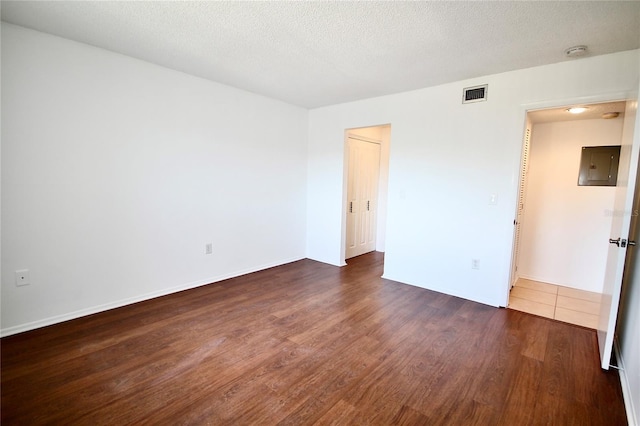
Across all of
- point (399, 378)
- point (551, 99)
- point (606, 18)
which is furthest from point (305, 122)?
point (399, 378)

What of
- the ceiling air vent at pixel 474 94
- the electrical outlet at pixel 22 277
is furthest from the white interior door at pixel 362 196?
the electrical outlet at pixel 22 277

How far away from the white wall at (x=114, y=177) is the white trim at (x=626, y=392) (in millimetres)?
3787

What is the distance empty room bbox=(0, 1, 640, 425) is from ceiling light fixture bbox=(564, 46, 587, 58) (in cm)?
2

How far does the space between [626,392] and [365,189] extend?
4.01m

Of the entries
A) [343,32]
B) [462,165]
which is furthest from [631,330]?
[343,32]

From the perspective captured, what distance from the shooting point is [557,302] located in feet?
11.3

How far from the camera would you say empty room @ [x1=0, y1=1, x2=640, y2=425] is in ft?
6.40

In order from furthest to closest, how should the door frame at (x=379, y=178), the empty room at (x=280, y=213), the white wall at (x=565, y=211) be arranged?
the door frame at (x=379, y=178) < the white wall at (x=565, y=211) < the empty room at (x=280, y=213)

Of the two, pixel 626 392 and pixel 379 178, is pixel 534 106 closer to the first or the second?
pixel 626 392

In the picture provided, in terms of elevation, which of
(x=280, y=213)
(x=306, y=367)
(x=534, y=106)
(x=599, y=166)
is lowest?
(x=306, y=367)

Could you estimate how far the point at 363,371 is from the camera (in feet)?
6.99

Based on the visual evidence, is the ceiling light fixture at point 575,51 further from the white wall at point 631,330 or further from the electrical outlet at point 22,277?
the electrical outlet at point 22,277

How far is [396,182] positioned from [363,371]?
249cm

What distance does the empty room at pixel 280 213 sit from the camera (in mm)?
1951
